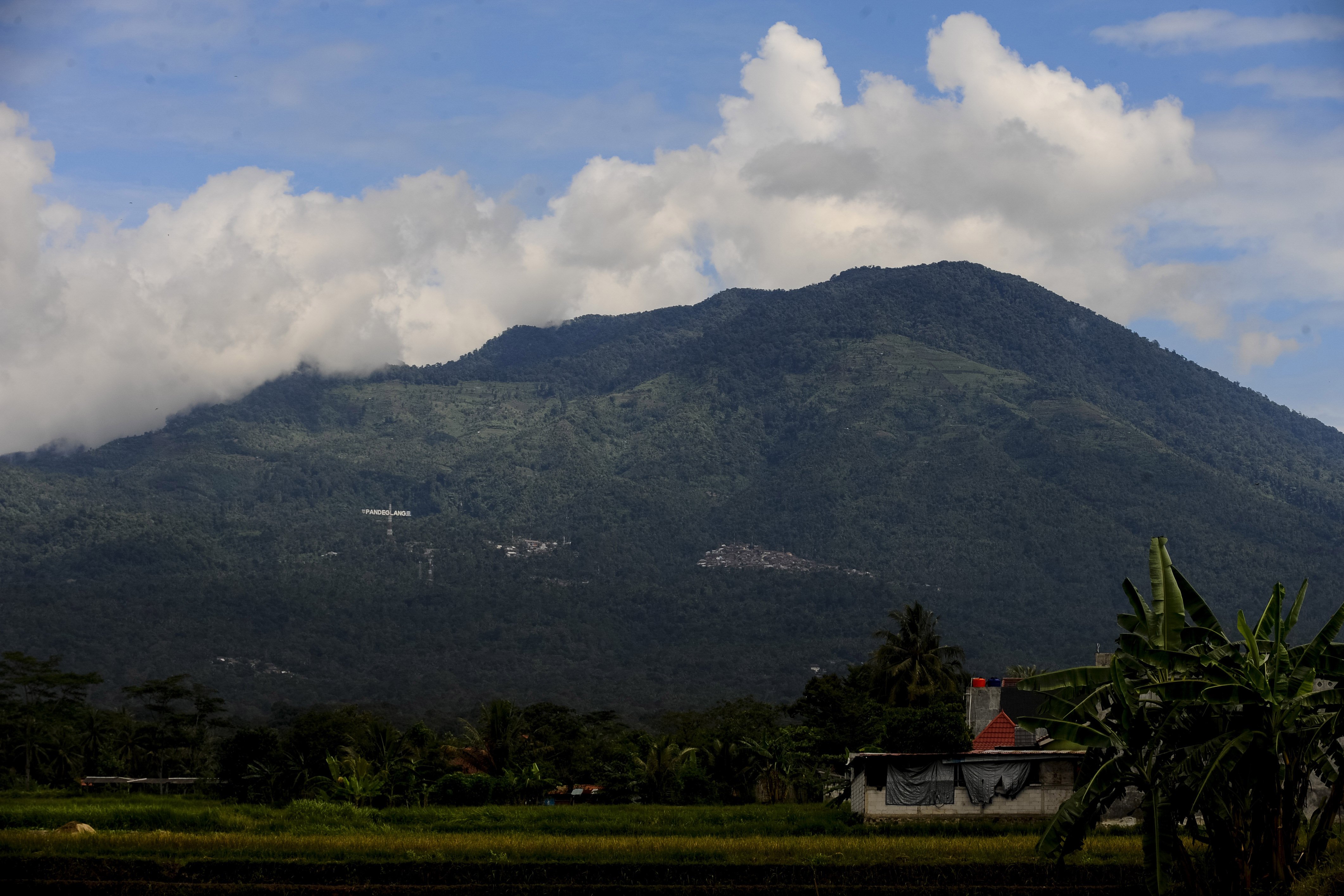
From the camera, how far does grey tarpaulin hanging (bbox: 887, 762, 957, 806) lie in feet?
113

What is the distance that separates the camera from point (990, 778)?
34.3 m

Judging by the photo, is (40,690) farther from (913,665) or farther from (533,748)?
(913,665)

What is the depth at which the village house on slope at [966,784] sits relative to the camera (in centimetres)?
3397

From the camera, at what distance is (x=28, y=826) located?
A: 121ft

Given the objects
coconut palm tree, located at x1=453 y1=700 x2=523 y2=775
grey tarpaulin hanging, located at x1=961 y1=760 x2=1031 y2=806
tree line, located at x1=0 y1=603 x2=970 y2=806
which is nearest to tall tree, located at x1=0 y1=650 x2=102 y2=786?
tree line, located at x1=0 y1=603 x2=970 y2=806

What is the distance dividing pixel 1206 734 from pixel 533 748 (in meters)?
44.1

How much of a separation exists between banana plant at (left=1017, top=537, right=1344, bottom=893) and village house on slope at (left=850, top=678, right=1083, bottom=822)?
31.4ft

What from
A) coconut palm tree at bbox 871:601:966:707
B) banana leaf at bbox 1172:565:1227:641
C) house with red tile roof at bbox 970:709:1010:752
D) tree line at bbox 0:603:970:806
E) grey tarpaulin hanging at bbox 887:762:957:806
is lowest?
tree line at bbox 0:603:970:806

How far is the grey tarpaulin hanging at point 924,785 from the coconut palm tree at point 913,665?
25991 mm

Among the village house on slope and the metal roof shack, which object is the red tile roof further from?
the metal roof shack

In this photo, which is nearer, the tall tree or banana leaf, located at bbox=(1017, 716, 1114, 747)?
banana leaf, located at bbox=(1017, 716, 1114, 747)

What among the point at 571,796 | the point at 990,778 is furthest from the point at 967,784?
the point at 571,796

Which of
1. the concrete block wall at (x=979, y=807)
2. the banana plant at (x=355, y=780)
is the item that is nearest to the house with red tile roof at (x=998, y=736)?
the concrete block wall at (x=979, y=807)

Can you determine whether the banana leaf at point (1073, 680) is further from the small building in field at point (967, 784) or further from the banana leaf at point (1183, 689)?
the small building in field at point (967, 784)
